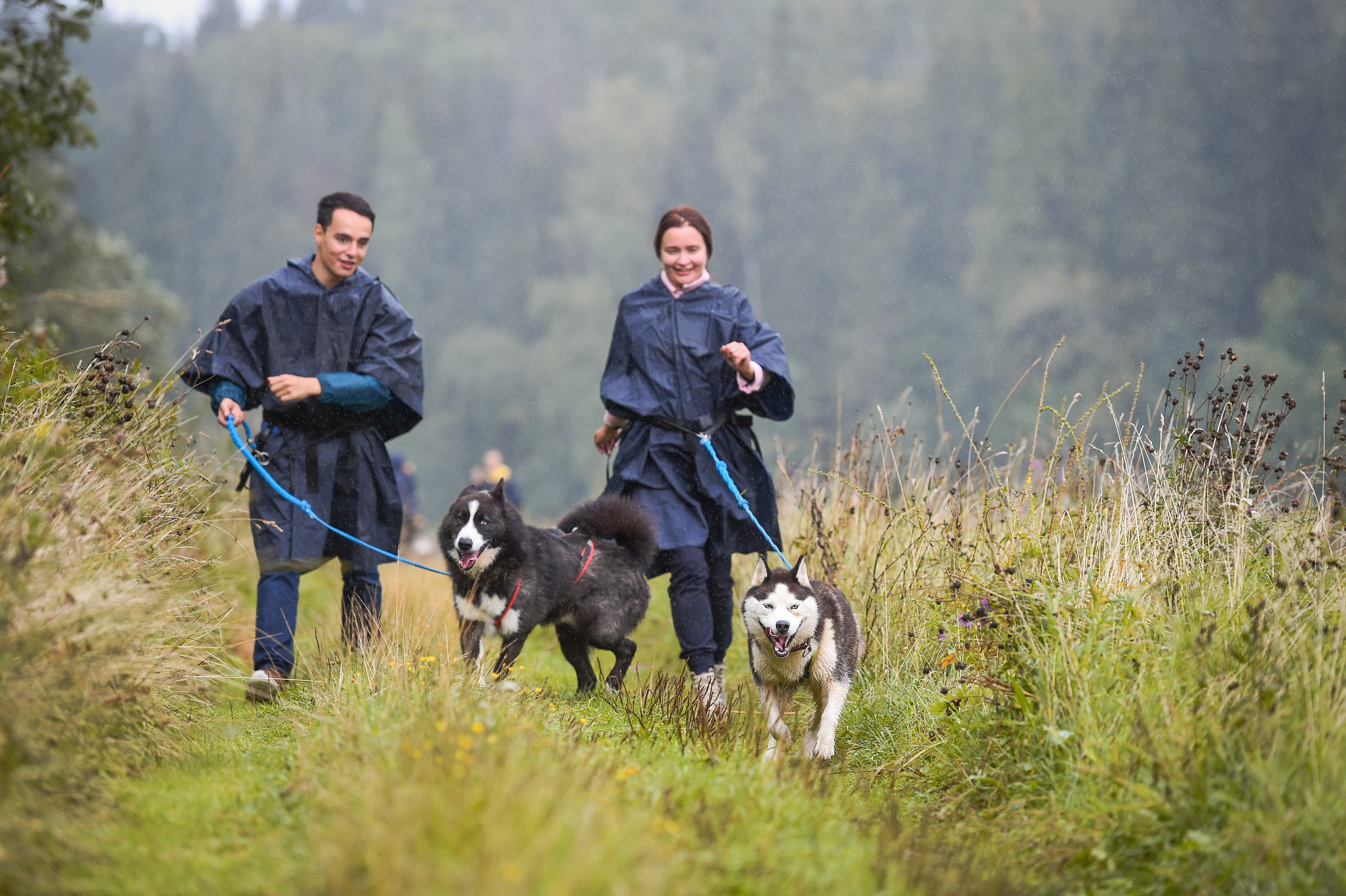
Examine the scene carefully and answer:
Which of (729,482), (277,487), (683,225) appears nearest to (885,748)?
(729,482)

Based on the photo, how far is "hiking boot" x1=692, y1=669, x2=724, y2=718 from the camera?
4.80 metres

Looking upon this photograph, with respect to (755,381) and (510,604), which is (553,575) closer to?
(510,604)

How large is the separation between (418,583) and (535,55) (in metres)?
55.7

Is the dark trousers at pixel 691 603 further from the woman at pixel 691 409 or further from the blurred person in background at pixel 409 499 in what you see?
the blurred person in background at pixel 409 499

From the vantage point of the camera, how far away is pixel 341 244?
A: 5.62 metres

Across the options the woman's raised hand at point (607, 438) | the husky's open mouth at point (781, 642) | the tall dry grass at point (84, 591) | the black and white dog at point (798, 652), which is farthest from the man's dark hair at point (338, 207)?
the husky's open mouth at point (781, 642)

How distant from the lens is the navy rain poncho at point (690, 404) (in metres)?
5.77

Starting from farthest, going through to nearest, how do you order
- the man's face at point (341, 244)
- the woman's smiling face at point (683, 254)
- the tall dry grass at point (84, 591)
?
the woman's smiling face at point (683, 254) < the man's face at point (341, 244) < the tall dry grass at point (84, 591)

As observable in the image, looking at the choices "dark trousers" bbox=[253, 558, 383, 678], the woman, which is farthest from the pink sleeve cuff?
"dark trousers" bbox=[253, 558, 383, 678]

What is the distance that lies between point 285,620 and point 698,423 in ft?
7.25

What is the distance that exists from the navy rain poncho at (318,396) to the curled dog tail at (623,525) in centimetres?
96

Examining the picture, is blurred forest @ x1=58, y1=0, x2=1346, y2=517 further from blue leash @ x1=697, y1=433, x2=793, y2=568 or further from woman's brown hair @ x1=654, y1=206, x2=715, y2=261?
blue leash @ x1=697, y1=433, x2=793, y2=568

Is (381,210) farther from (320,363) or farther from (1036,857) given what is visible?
(1036,857)

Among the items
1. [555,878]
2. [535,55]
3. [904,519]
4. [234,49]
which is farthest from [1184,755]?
[234,49]
